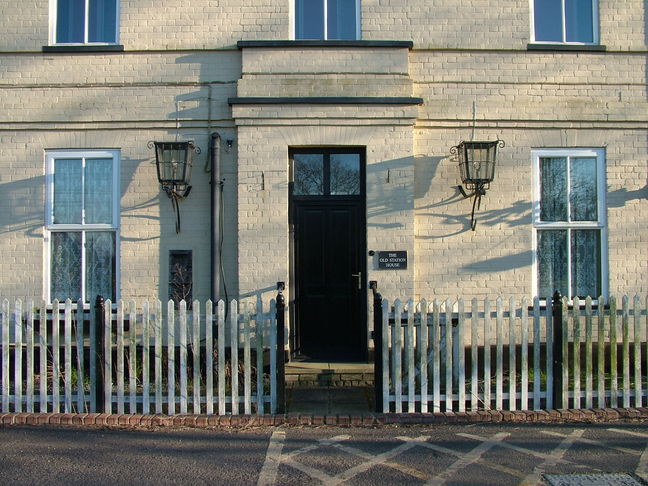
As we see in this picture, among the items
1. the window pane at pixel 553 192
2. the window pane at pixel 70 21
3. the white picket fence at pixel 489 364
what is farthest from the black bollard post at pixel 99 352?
the window pane at pixel 553 192

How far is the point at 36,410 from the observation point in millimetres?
6180

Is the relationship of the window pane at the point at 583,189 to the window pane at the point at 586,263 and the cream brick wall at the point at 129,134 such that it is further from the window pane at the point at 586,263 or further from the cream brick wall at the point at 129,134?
the cream brick wall at the point at 129,134

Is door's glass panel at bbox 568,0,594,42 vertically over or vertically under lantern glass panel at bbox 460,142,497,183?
over

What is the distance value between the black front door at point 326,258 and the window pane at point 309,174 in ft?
0.04

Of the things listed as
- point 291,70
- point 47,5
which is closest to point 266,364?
point 291,70

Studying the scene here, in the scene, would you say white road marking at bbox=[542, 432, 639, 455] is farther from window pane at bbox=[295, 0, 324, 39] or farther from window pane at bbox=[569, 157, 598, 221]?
window pane at bbox=[295, 0, 324, 39]

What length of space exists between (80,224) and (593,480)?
6.50 metres

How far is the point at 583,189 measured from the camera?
788 centimetres

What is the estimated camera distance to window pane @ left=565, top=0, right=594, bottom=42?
26.3 ft

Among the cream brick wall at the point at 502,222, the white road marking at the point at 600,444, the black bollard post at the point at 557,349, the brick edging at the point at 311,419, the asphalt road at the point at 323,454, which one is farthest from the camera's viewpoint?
the cream brick wall at the point at 502,222

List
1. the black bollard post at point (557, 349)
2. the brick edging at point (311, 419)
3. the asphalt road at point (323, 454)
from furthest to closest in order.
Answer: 1. the black bollard post at point (557, 349)
2. the brick edging at point (311, 419)
3. the asphalt road at point (323, 454)

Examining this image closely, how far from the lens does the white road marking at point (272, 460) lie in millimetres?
4488

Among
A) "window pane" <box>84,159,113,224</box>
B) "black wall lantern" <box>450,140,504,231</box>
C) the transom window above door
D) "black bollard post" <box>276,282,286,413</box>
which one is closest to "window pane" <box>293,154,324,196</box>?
the transom window above door

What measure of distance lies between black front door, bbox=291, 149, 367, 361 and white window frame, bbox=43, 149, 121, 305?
230cm
